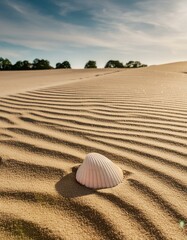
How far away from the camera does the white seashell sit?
156 centimetres

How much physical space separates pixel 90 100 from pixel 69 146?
5.50 ft

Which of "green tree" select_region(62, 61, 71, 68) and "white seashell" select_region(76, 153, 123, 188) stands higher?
"green tree" select_region(62, 61, 71, 68)

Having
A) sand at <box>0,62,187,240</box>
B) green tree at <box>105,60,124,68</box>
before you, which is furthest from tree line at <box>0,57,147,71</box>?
sand at <box>0,62,187,240</box>

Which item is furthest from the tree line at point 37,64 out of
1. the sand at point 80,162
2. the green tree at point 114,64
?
the sand at point 80,162

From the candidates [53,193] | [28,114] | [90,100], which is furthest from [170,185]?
[90,100]

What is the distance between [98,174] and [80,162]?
293mm

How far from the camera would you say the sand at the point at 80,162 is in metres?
1.26

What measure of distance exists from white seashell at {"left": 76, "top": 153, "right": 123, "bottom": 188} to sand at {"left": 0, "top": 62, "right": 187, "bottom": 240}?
0.04 meters

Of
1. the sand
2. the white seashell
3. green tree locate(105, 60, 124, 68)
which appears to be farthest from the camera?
green tree locate(105, 60, 124, 68)

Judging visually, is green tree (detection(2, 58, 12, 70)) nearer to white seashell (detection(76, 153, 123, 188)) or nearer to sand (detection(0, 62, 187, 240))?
sand (detection(0, 62, 187, 240))

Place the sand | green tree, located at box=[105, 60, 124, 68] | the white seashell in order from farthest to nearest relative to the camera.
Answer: green tree, located at box=[105, 60, 124, 68] → the white seashell → the sand

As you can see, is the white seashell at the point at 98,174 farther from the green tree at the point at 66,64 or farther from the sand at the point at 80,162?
the green tree at the point at 66,64

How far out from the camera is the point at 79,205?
54.8 inches

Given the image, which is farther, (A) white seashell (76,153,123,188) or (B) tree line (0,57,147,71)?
(B) tree line (0,57,147,71)
